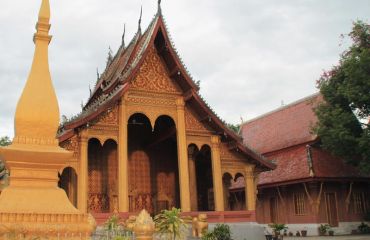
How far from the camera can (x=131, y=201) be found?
1855cm

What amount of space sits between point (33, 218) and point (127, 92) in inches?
384

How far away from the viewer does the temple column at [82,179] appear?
48.1ft

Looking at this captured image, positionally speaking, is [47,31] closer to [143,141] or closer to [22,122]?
[22,122]

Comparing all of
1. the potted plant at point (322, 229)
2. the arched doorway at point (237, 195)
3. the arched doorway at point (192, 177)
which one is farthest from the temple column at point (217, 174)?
the arched doorway at point (237, 195)

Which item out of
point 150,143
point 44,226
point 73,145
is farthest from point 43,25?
point 150,143

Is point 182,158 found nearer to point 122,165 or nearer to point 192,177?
point 192,177

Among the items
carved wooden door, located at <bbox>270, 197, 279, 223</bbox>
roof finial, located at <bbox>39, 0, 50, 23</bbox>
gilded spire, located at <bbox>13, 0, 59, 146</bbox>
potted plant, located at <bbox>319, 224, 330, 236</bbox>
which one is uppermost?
roof finial, located at <bbox>39, 0, 50, 23</bbox>

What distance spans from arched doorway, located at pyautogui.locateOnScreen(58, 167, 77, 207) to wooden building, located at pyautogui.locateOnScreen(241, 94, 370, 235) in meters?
10.8

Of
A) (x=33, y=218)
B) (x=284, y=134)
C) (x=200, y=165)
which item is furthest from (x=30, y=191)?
(x=284, y=134)

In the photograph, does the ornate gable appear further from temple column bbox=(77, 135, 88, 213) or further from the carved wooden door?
the carved wooden door

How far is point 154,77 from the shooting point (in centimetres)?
1709

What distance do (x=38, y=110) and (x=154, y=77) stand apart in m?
9.72

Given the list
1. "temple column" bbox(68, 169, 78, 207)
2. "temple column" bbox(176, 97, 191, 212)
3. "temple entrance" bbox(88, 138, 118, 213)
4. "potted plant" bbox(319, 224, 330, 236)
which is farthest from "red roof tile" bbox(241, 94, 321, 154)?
"temple column" bbox(68, 169, 78, 207)

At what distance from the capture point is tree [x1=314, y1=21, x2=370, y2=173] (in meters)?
18.4
